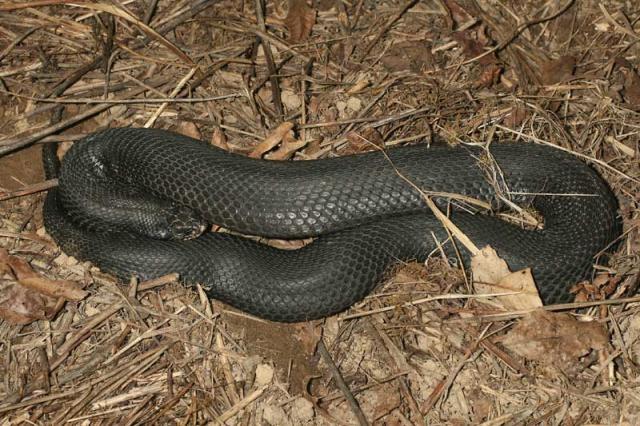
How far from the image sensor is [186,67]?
7270mm

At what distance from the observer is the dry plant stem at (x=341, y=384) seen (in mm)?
5211

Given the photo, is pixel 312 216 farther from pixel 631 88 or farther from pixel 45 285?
pixel 631 88

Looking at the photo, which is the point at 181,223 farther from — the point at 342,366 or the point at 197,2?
the point at 197,2

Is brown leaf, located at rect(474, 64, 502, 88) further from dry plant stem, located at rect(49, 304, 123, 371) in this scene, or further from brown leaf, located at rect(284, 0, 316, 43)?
dry plant stem, located at rect(49, 304, 123, 371)

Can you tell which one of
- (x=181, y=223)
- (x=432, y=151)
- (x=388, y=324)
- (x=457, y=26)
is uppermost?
(x=457, y=26)

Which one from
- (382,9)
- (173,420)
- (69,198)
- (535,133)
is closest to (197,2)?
(382,9)

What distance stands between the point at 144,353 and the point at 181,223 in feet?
4.50

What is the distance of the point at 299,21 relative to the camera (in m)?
7.45

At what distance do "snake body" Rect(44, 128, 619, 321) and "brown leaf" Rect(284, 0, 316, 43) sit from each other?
1844 millimetres

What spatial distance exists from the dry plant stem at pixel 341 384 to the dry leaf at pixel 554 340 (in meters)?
1.37

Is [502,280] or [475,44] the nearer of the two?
[502,280]

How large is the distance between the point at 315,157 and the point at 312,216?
95 cm

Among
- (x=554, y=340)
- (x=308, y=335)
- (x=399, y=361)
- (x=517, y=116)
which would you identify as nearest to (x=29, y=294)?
(x=308, y=335)

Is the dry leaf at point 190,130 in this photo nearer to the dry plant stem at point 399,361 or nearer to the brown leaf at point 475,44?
the dry plant stem at point 399,361
